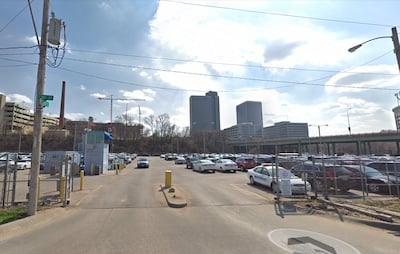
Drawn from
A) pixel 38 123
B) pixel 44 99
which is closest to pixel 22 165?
pixel 38 123

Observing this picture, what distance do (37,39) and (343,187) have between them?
1591 cm

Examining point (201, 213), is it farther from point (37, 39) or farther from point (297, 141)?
point (297, 141)

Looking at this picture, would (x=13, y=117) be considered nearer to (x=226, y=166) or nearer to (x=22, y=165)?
(x=22, y=165)

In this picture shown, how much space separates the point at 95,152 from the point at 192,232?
2101 centimetres

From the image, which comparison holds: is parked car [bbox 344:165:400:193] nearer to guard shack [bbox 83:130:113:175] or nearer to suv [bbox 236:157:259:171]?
suv [bbox 236:157:259:171]

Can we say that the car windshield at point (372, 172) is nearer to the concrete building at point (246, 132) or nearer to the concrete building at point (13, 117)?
the concrete building at point (246, 132)

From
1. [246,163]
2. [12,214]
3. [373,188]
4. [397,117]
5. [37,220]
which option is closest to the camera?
[37,220]

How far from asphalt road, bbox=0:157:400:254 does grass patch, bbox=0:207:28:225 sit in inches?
32.5

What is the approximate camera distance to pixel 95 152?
24234 mm

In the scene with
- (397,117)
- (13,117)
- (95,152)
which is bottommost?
(95,152)

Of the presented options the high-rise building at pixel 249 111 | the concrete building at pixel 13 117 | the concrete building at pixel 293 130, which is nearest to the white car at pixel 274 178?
the high-rise building at pixel 249 111

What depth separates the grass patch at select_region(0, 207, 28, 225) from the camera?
7.27 meters

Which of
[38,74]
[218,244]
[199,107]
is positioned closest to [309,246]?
[218,244]

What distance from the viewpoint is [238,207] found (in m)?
9.39
